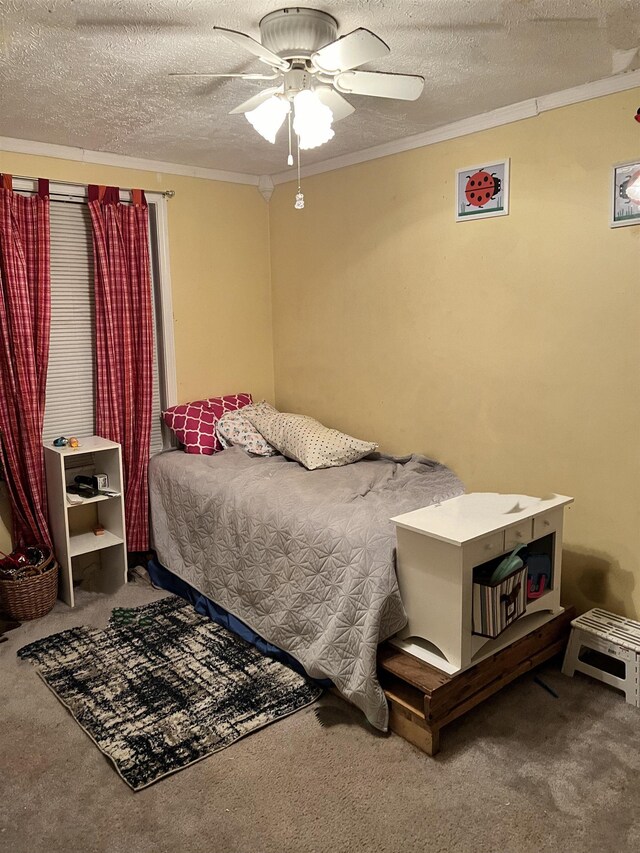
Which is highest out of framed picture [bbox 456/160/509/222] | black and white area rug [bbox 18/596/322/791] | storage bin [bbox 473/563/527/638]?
framed picture [bbox 456/160/509/222]

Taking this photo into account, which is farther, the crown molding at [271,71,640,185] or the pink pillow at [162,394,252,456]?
the pink pillow at [162,394,252,456]

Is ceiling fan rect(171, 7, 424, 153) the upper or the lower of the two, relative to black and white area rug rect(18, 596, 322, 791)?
upper

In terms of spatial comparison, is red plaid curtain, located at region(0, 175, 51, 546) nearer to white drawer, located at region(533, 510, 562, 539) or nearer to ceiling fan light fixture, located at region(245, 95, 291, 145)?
ceiling fan light fixture, located at region(245, 95, 291, 145)

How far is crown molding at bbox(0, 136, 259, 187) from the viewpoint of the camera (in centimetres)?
322

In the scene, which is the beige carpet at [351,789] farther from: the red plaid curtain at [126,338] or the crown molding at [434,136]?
the crown molding at [434,136]

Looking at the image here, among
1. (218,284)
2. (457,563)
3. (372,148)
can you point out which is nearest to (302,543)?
(457,563)

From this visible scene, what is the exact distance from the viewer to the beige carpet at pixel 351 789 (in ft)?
6.07

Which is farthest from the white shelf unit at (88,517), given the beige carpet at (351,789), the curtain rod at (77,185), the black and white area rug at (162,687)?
the curtain rod at (77,185)

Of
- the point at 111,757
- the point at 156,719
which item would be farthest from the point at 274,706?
the point at 111,757

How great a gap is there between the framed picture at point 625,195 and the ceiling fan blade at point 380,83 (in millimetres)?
951

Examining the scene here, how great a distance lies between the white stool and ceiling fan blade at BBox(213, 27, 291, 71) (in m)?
2.32

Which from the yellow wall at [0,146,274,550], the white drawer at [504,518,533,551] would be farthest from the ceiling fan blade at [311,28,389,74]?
the yellow wall at [0,146,274,550]

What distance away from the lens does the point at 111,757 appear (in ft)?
7.18

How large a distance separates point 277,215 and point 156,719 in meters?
3.08
